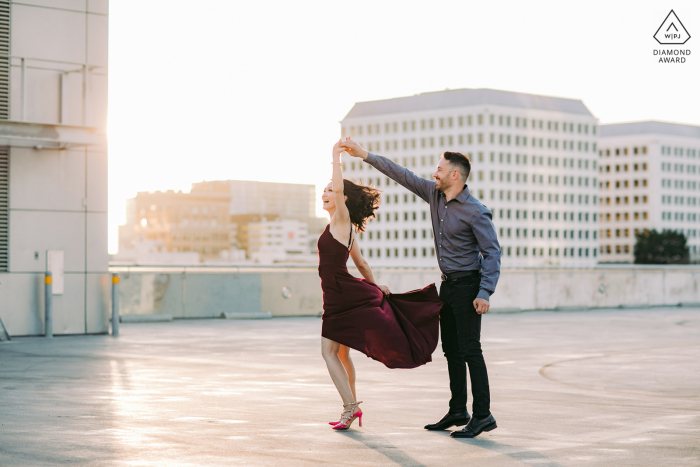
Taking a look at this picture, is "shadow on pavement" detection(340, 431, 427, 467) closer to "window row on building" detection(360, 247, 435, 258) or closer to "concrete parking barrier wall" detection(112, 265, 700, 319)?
"concrete parking barrier wall" detection(112, 265, 700, 319)

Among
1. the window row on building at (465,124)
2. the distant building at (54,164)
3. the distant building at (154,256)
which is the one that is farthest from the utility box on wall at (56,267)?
the distant building at (154,256)

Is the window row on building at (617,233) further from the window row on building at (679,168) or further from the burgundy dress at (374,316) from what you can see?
the burgundy dress at (374,316)

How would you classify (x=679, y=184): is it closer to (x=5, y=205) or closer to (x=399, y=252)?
(x=399, y=252)

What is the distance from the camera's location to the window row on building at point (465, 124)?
152 meters

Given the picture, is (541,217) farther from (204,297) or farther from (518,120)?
(204,297)

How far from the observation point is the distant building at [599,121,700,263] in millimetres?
168250

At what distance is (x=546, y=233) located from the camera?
160 m

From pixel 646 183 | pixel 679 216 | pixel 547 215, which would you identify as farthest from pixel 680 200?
pixel 547 215

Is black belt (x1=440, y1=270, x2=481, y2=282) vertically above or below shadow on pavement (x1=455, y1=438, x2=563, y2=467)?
above

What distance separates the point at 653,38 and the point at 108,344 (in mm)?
34141

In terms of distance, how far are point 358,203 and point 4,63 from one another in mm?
10844

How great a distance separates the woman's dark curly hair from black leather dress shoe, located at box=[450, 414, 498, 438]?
1590 millimetres

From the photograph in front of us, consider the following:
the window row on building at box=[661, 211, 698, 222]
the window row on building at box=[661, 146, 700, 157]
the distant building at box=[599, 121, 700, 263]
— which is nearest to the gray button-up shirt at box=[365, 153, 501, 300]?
the distant building at box=[599, 121, 700, 263]

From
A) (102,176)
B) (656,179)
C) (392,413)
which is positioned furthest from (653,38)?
(656,179)
